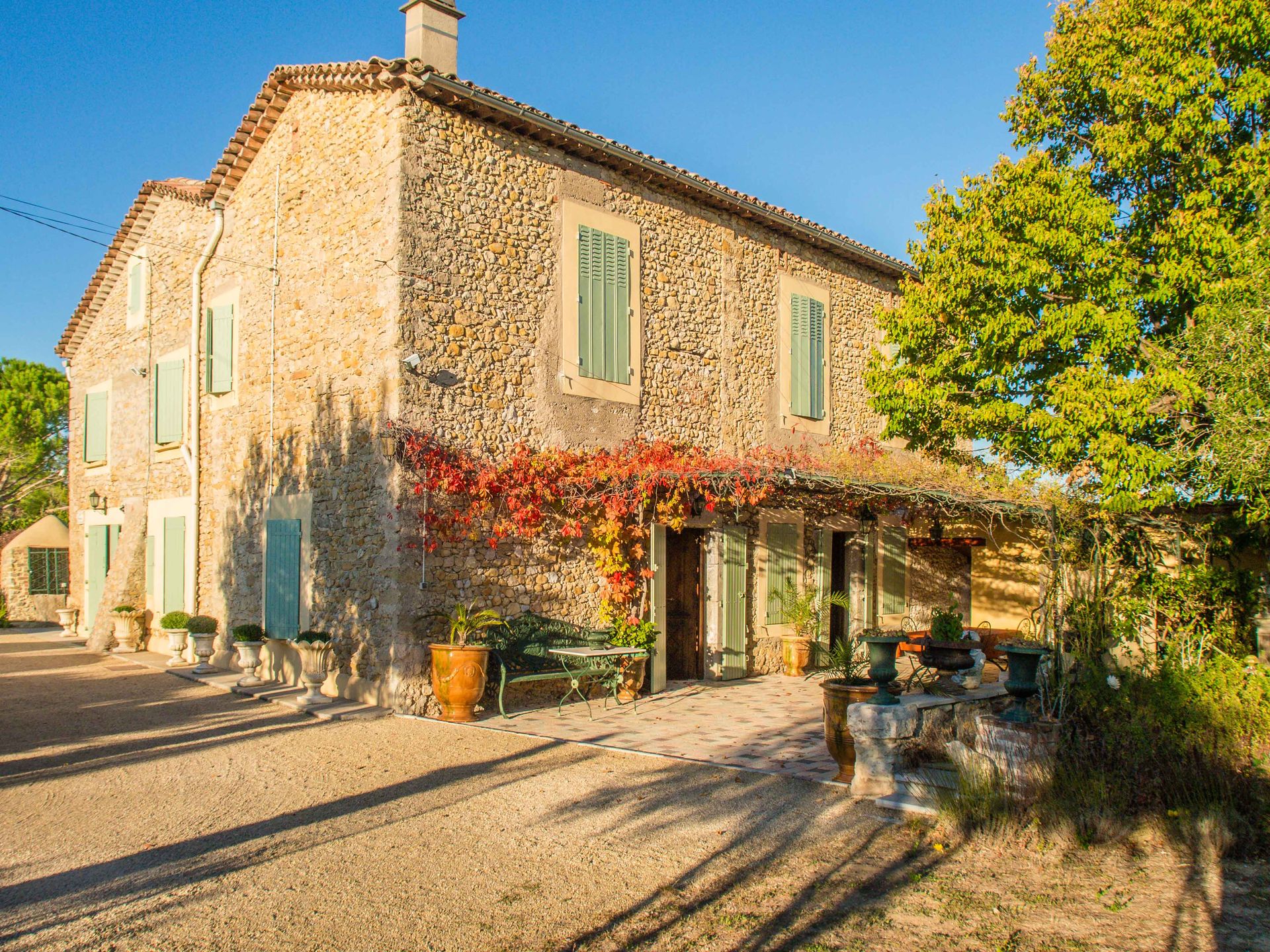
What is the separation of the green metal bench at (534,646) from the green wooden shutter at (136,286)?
9566mm

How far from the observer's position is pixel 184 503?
1273 centimetres

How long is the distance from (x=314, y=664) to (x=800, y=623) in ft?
19.8

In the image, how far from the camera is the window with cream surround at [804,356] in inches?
507

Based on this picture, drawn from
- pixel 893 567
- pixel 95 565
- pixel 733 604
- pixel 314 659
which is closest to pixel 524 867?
pixel 314 659

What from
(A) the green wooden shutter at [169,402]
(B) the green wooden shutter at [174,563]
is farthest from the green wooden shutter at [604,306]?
(B) the green wooden shutter at [174,563]

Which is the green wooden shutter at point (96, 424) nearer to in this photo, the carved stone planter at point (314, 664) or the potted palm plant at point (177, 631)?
the potted palm plant at point (177, 631)

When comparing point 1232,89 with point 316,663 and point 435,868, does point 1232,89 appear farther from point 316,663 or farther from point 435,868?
point 316,663

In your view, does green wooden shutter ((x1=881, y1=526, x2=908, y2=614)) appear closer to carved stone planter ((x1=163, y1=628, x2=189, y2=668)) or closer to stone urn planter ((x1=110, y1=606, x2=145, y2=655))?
carved stone planter ((x1=163, y1=628, x2=189, y2=668))

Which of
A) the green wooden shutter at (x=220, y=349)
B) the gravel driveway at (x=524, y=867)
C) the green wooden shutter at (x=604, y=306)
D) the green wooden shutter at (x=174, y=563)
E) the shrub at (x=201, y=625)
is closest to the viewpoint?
the gravel driveway at (x=524, y=867)

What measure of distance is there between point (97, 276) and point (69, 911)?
48.4ft

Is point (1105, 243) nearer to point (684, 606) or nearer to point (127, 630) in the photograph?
point (684, 606)

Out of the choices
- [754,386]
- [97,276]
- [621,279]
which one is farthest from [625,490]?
[97,276]

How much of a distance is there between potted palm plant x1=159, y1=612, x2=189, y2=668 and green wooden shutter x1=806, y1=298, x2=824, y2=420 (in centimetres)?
872

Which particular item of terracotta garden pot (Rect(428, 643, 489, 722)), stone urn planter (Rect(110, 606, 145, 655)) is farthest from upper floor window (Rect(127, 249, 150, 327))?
terracotta garden pot (Rect(428, 643, 489, 722))
